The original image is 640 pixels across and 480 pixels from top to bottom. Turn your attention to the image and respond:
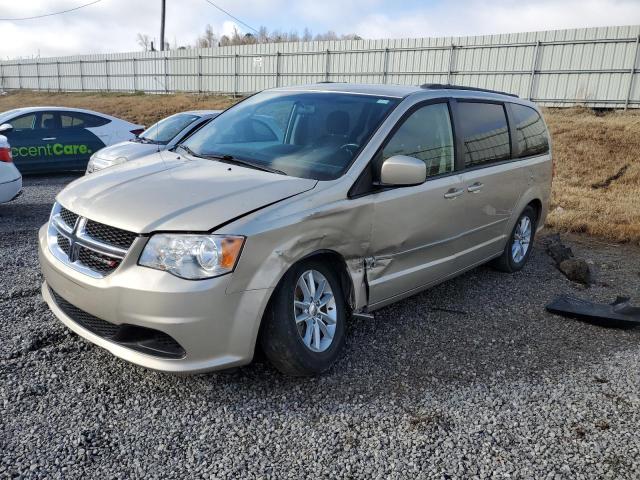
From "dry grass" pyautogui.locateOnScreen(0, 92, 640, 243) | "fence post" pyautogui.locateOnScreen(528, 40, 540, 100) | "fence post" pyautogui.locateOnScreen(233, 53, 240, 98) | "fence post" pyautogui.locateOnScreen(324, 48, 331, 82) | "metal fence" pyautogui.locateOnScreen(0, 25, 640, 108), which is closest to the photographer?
"dry grass" pyautogui.locateOnScreen(0, 92, 640, 243)

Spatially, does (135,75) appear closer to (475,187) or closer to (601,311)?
(475,187)

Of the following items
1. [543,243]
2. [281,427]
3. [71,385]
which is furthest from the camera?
[543,243]

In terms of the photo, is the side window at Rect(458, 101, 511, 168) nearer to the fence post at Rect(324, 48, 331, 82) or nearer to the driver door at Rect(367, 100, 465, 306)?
the driver door at Rect(367, 100, 465, 306)

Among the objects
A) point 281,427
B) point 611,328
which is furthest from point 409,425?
point 611,328

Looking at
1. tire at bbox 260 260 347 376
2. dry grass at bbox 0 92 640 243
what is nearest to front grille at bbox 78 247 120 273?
tire at bbox 260 260 347 376

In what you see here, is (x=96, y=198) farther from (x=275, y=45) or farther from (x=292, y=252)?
(x=275, y=45)

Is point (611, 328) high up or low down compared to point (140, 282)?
down

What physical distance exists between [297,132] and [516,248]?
305 cm

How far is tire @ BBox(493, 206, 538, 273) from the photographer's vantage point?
224 inches

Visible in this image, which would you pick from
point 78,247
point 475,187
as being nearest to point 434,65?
point 475,187

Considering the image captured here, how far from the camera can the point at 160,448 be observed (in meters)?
2.71

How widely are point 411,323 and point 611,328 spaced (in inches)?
68.0

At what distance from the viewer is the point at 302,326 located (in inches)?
134

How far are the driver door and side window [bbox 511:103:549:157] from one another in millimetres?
1443
